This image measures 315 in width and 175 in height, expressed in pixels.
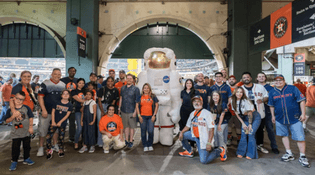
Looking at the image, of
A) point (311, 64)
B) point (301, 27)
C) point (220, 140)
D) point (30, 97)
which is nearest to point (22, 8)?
point (30, 97)

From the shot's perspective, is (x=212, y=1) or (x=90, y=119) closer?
(x=90, y=119)

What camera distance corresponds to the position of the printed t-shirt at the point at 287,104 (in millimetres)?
3008

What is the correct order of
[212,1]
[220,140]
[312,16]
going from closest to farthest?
[220,140] → [312,16] → [212,1]

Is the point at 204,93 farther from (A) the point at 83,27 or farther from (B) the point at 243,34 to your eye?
(A) the point at 83,27

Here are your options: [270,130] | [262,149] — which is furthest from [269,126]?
[262,149]

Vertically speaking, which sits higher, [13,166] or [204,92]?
[204,92]

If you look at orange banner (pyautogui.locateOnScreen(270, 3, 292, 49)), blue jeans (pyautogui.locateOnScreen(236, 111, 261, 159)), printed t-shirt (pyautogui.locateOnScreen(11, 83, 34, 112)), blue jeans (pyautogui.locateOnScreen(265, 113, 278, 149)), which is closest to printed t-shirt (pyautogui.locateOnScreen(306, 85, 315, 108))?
orange banner (pyautogui.locateOnScreen(270, 3, 292, 49))

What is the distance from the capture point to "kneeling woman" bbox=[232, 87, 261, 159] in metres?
3.18

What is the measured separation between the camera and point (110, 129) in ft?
11.4

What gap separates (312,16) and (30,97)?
5715 mm

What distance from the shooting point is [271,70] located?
15945mm

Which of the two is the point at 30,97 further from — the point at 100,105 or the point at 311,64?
the point at 311,64

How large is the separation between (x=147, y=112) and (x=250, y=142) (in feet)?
6.37

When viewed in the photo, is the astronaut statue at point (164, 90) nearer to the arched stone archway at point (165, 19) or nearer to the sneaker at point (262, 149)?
the sneaker at point (262, 149)
